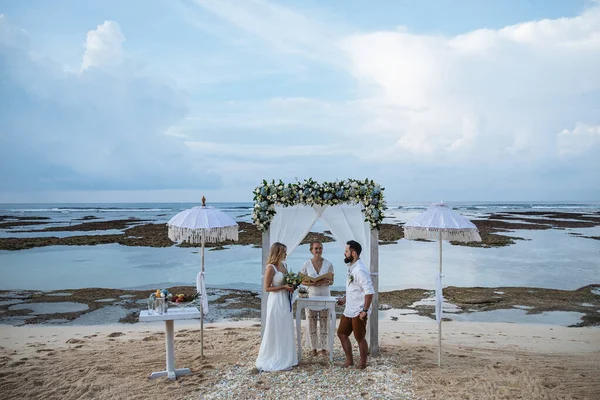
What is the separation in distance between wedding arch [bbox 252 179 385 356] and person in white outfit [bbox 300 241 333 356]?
454 millimetres

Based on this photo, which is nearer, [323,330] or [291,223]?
[323,330]

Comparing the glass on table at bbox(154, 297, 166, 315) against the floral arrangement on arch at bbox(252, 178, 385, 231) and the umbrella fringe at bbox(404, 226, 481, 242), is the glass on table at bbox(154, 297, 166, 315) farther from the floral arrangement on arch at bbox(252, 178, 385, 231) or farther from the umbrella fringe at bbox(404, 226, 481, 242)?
the umbrella fringe at bbox(404, 226, 481, 242)

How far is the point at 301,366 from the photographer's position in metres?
6.96

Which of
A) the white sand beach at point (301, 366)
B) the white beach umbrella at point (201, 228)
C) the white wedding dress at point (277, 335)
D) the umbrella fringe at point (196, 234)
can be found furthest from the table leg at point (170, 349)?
the umbrella fringe at point (196, 234)

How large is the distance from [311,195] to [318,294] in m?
1.66

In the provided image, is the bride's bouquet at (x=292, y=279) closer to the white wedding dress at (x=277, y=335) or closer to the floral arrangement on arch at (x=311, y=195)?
the white wedding dress at (x=277, y=335)

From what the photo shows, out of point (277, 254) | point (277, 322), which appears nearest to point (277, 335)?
point (277, 322)

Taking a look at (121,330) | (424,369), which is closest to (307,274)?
(424,369)

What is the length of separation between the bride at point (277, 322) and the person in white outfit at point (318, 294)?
71cm

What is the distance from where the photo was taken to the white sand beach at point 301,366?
19.7ft

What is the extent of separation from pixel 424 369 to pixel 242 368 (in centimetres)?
278

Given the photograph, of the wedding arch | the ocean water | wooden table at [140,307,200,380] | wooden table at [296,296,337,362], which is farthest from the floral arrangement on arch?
the ocean water

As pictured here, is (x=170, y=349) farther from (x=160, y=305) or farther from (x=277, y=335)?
(x=277, y=335)

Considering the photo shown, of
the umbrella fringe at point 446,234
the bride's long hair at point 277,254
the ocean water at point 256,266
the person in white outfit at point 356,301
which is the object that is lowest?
the ocean water at point 256,266
